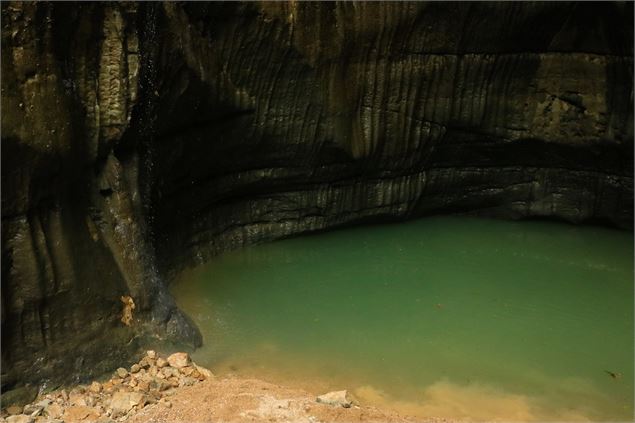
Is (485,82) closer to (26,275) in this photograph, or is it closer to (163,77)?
(163,77)

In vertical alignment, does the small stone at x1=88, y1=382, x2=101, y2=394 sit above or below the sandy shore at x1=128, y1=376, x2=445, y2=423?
below

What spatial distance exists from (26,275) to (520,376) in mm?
3312

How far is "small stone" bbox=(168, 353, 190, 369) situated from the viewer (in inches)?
193

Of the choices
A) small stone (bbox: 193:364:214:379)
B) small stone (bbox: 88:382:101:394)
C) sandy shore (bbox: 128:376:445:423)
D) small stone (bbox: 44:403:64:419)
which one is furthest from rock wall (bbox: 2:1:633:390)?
sandy shore (bbox: 128:376:445:423)

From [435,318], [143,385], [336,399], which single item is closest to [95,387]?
[143,385]

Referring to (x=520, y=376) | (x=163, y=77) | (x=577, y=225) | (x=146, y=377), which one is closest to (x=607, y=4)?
(x=577, y=225)

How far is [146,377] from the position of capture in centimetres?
475

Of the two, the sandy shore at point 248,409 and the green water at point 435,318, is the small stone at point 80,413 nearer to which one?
the sandy shore at point 248,409

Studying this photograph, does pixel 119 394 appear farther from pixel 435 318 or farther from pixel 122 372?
pixel 435 318

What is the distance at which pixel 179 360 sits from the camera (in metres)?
4.92

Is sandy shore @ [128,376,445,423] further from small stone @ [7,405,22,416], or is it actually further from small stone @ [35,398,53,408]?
small stone @ [7,405,22,416]

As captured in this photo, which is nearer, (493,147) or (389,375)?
(389,375)

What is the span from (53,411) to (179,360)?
2.92 feet

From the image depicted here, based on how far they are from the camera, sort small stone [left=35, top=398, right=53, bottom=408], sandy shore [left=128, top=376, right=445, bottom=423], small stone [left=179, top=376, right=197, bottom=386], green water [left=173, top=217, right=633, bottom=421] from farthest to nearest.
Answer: green water [left=173, top=217, right=633, bottom=421] < small stone [left=179, top=376, right=197, bottom=386] < small stone [left=35, top=398, right=53, bottom=408] < sandy shore [left=128, top=376, right=445, bottom=423]
